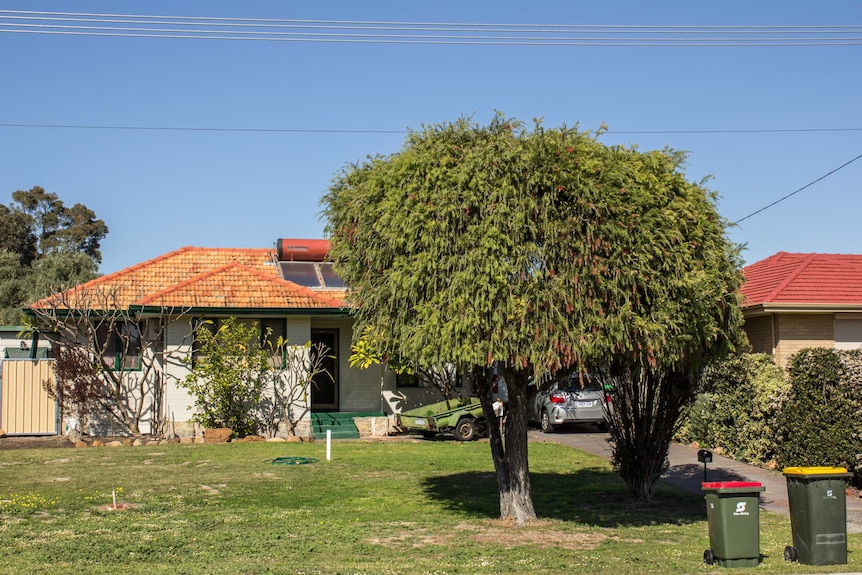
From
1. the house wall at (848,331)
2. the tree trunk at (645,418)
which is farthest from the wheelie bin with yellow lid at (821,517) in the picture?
the house wall at (848,331)

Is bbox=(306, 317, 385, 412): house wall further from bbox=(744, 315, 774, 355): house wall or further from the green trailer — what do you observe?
bbox=(744, 315, 774, 355): house wall

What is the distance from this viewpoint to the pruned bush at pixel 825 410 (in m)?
14.4

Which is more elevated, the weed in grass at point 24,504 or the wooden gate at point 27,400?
the wooden gate at point 27,400

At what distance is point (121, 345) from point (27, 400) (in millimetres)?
2601

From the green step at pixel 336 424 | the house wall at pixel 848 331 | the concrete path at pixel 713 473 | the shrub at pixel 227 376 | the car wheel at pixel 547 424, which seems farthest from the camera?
the car wheel at pixel 547 424

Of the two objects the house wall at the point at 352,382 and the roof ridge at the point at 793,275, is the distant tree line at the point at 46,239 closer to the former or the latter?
the house wall at the point at 352,382

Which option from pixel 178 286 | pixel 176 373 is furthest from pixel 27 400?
pixel 178 286

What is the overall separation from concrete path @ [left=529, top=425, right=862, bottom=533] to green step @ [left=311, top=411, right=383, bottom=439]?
4.55m

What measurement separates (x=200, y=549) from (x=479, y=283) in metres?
4.32

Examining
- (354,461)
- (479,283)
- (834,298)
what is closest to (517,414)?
(479,283)

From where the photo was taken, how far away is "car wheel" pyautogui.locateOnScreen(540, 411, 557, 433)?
77.0 ft

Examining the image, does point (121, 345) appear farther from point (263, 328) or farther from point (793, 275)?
point (793, 275)

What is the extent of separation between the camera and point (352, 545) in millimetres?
10344

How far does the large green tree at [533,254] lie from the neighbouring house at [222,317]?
1044cm
